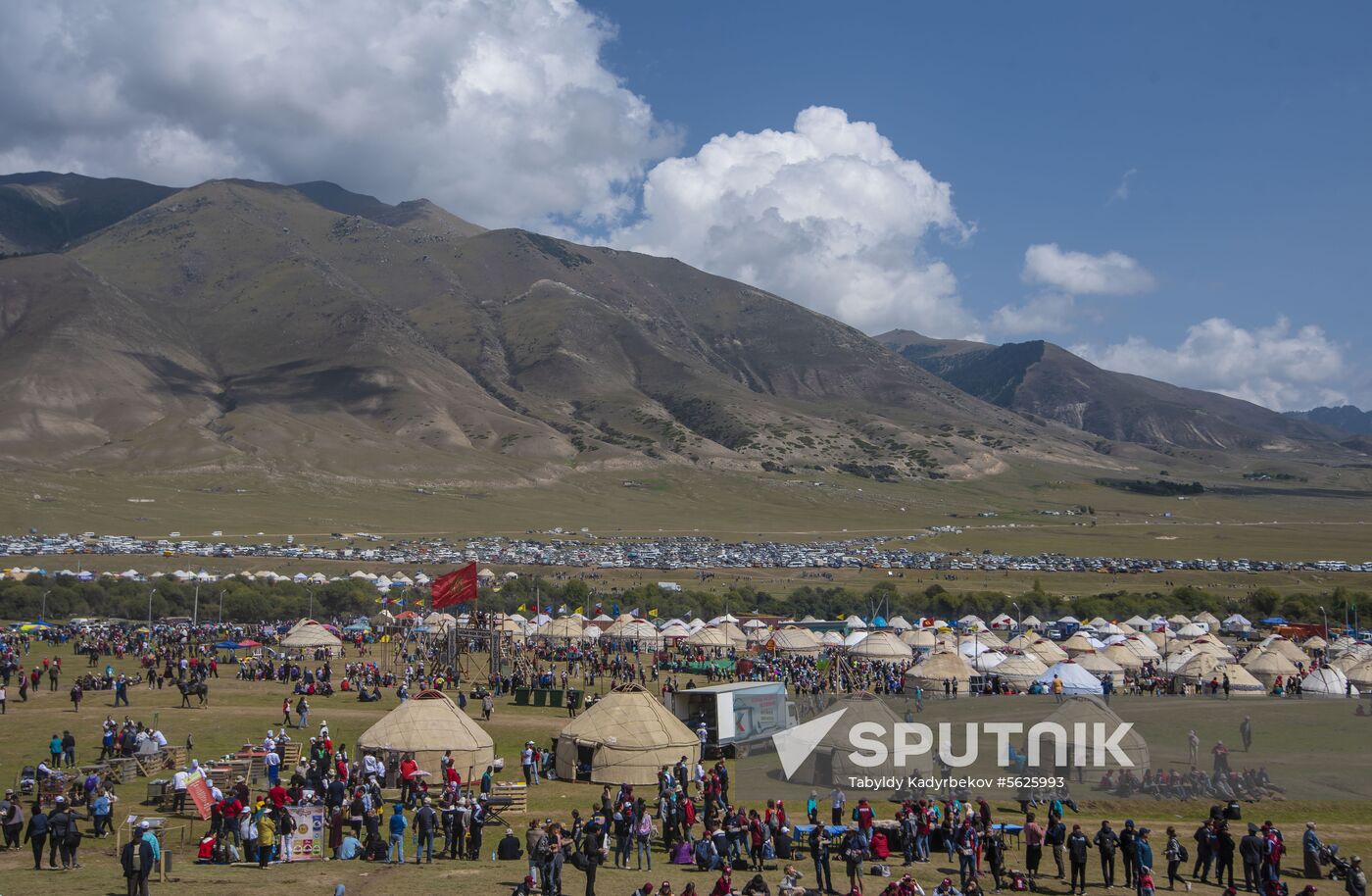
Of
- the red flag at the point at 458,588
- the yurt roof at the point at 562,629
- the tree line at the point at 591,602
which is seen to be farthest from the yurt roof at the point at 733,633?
the red flag at the point at 458,588

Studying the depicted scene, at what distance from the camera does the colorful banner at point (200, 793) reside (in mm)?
22688

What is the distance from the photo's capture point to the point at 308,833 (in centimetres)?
2078

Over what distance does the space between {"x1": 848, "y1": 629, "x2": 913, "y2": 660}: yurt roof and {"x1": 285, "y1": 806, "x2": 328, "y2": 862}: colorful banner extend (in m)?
41.0

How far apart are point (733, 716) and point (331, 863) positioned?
51.1ft

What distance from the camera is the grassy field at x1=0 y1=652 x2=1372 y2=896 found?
1867 centimetres

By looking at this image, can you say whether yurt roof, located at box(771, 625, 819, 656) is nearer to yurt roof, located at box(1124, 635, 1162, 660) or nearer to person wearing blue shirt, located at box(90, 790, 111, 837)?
yurt roof, located at box(1124, 635, 1162, 660)

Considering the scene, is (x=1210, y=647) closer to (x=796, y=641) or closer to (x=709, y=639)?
(x=796, y=641)

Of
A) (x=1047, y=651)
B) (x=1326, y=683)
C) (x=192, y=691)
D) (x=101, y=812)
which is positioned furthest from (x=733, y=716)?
(x=1326, y=683)

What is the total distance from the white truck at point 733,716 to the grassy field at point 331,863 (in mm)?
5133

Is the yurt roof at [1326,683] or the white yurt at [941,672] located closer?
the yurt roof at [1326,683]

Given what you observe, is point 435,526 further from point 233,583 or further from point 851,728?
point 851,728

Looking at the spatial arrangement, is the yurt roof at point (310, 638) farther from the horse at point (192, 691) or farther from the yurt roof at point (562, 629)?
the horse at point (192, 691)

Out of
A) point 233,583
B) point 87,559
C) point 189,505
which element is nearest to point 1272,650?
point 233,583

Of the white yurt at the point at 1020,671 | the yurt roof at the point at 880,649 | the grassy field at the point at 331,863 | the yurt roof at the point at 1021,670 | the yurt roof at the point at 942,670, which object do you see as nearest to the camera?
the grassy field at the point at 331,863
